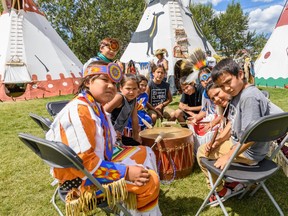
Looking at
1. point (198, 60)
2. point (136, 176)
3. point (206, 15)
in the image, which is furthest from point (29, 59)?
point (206, 15)

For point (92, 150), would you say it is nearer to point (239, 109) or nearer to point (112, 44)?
point (239, 109)

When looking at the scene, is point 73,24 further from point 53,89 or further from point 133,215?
point 133,215

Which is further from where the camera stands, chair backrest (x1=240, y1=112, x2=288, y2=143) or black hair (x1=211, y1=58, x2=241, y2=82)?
black hair (x1=211, y1=58, x2=241, y2=82)

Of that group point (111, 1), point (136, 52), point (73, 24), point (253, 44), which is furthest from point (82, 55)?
point (253, 44)

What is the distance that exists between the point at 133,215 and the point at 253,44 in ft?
131

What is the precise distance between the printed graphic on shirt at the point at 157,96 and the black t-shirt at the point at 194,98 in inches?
19.4

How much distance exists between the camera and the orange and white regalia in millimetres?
1601

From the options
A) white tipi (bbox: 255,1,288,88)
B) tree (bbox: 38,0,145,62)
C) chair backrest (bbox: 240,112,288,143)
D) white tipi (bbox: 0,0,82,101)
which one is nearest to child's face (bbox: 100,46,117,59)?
chair backrest (bbox: 240,112,288,143)

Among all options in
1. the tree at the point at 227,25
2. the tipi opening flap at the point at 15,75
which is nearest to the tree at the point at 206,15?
the tree at the point at 227,25

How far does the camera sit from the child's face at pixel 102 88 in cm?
184

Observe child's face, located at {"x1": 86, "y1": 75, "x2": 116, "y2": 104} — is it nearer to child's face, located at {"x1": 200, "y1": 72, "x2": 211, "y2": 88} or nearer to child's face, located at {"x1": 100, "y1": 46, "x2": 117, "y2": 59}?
child's face, located at {"x1": 100, "y1": 46, "x2": 117, "y2": 59}

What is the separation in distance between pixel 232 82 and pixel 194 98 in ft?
7.59

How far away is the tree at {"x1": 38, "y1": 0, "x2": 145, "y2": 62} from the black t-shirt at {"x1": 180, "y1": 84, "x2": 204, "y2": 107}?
22.7 m

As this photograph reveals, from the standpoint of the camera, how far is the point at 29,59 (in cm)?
1116
